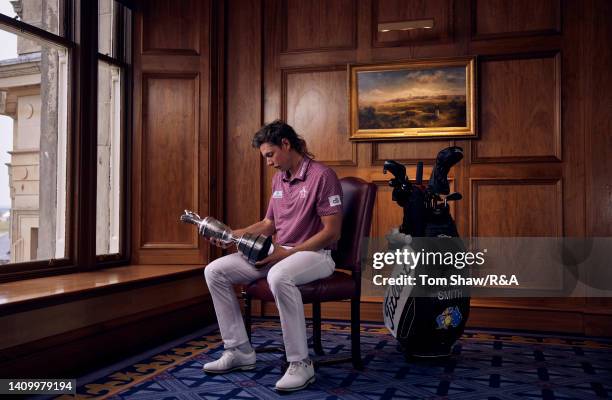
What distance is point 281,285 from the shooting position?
2684 millimetres

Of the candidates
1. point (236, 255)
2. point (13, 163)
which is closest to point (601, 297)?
point (236, 255)

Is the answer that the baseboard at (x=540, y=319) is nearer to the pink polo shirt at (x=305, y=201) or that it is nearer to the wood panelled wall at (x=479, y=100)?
the wood panelled wall at (x=479, y=100)

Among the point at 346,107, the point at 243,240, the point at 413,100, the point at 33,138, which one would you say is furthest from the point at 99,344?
the point at 413,100

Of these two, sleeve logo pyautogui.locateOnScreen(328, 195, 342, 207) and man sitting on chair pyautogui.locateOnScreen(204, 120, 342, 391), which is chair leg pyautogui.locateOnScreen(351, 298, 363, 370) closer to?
man sitting on chair pyautogui.locateOnScreen(204, 120, 342, 391)

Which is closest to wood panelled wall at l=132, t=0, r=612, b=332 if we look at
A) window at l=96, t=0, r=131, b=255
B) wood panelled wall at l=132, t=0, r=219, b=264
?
wood panelled wall at l=132, t=0, r=219, b=264

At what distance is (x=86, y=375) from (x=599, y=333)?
3245mm

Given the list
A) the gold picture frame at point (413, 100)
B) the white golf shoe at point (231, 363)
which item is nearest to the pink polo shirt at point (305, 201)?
the white golf shoe at point (231, 363)

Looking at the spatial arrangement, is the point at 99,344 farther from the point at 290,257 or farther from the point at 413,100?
the point at 413,100

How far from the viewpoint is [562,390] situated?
2.63m

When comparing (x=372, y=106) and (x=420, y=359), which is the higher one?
(x=372, y=106)

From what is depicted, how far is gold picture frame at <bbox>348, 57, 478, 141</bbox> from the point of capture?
4148 mm

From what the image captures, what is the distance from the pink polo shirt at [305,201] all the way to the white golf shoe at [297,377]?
0.63m

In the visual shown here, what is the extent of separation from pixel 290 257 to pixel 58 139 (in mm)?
1855

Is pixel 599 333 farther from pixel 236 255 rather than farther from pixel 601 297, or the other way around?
pixel 236 255
